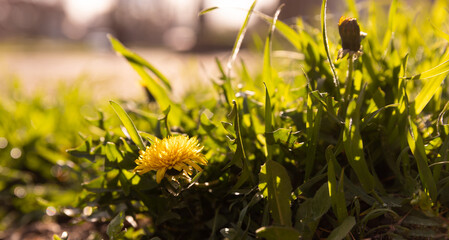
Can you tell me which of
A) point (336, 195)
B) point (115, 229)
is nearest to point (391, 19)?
point (336, 195)

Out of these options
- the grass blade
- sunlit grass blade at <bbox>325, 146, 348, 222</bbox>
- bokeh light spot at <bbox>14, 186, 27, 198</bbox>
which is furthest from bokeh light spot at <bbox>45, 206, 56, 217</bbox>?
sunlit grass blade at <bbox>325, 146, 348, 222</bbox>

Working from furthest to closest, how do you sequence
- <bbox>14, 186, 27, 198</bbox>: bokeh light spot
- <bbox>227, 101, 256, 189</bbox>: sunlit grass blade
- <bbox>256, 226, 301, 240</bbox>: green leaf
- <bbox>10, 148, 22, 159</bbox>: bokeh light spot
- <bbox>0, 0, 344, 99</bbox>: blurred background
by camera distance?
<bbox>0, 0, 344, 99</bbox>: blurred background
<bbox>10, 148, 22, 159</bbox>: bokeh light spot
<bbox>14, 186, 27, 198</bbox>: bokeh light spot
<bbox>227, 101, 256, 189</bbox>: sunlit grass blade
<bbox>256, 226, 301, 240</bbox>: green leaf

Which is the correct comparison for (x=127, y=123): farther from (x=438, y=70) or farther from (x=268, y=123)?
(x=438, y=70)

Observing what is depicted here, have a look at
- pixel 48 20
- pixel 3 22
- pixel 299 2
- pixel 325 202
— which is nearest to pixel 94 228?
pixel 325 202

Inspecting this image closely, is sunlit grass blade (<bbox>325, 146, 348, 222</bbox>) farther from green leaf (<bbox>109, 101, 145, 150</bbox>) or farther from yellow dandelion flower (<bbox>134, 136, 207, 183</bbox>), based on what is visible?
green leaf (<bbox>109, 101, 145, 150</bbox>)

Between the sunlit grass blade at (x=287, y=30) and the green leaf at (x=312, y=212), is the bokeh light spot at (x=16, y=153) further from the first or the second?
the green leaf at (x=312, y=212)

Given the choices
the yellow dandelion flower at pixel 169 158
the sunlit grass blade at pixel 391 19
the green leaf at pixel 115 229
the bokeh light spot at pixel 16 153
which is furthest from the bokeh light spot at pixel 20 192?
the sunlit grass blade at pixel 391 19

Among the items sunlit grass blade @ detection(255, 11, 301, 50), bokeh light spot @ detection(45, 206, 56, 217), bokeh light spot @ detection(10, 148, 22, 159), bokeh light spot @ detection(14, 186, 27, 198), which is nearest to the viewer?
sunlit grass blade @ detection(255, 11, 301, 50)
